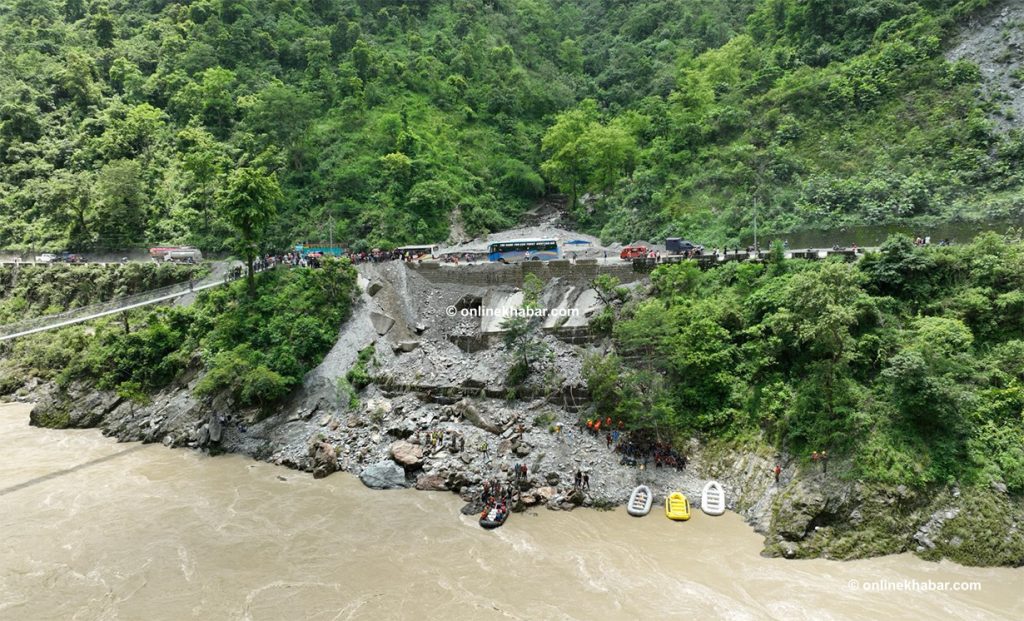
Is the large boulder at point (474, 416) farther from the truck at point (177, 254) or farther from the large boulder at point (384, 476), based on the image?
the truck at point (177, 254)

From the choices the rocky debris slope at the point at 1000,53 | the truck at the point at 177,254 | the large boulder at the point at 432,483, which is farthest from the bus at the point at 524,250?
the rocky debris slope at the point at 1000,53

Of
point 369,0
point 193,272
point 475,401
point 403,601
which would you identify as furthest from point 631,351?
point 369,0

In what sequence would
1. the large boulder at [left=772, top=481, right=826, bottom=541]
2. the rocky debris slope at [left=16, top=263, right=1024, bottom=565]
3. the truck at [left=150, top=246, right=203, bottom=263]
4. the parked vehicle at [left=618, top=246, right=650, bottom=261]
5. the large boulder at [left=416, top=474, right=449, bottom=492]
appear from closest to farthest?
the rocky debris slope at [left=16, top=263, right=1024, bottom=565]
the large boulder at [left=772, top=481, right=826, bottom=541]
the large boulder at [left=416, top=474, right=449, bottom=492]
the parked vehicle at [left=618, top=246, right=650, bottom=261]
the truck at [left=150, top=246, right=203, bottom=263]

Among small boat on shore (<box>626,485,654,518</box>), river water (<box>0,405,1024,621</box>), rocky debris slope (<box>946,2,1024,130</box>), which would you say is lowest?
river water (<box>0,405,1024,621</box>)

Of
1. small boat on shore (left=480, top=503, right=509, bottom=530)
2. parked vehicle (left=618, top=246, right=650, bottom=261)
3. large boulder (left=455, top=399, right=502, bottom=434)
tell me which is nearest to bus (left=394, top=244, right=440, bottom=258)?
parked vehicle (left=618, top=246, right=650, bottom=261)

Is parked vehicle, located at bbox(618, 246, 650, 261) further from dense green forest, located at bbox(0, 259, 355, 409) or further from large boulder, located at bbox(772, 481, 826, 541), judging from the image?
dense green forest, located at bbox(0, 259, 355, 409)

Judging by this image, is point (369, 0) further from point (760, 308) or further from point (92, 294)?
point (760, 308)
